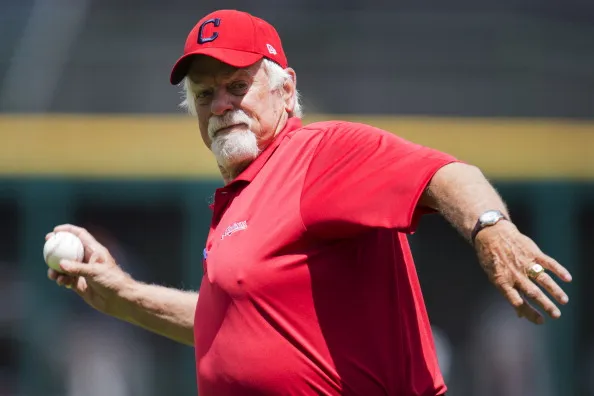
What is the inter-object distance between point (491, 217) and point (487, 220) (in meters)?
0.01

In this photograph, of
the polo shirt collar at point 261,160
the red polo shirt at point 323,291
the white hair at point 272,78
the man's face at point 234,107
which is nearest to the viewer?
the red polo shirt at point 323,291

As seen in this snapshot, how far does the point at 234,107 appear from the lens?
2846mm

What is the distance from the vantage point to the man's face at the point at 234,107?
281 cm

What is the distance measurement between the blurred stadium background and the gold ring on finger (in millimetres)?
5834

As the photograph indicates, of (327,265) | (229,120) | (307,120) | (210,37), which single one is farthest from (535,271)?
(307,120)

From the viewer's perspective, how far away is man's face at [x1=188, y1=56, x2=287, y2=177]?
2.81m

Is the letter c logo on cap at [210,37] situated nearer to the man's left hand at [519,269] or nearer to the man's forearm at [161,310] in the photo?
the man's forearm at [161,310]

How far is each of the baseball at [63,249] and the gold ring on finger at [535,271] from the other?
171 centimetres

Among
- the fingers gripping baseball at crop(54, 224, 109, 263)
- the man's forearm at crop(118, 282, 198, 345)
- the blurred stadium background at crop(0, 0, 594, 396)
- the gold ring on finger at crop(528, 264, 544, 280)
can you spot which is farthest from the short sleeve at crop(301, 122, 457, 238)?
the blurred stadium background at crop(0, 0, 594, 396)

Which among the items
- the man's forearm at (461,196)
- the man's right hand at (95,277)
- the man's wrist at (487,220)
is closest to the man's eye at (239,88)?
the man's right hand at (95,277)

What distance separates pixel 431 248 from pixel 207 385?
6.27 metres

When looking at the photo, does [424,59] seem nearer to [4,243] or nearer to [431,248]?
[431,248]

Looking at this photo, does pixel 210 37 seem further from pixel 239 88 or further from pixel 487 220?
pixel 487 220

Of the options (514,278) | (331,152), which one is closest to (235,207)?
(331,152)
